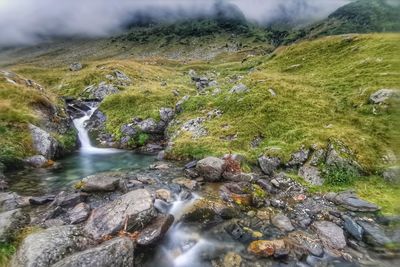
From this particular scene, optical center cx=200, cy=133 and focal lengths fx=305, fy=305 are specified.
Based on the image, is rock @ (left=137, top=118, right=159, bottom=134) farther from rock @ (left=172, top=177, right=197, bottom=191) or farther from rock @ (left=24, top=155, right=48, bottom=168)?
rock @ (left=172, top=177, right=197, bottom=191)

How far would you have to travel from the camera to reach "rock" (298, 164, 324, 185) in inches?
718

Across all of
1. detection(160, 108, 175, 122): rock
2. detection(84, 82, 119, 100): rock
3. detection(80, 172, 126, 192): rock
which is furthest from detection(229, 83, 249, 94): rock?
detection(84, 82, 119, 100): rock

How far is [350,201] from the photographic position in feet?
52.6

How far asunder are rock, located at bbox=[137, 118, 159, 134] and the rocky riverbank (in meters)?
12.2

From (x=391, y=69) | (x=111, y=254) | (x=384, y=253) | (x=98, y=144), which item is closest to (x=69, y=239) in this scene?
(x=111, y=254)

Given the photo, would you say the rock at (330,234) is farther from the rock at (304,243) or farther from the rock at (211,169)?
the rock at (211,169)

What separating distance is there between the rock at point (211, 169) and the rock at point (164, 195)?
2884 millimetres

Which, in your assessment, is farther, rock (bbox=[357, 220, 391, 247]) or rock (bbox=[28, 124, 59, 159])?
rock (bbox=[28, 124, 59, 159])

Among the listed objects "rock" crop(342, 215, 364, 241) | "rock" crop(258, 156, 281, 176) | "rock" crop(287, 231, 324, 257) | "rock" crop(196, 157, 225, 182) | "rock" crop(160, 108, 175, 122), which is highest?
"rock" crop(160, 108, 175, 122)

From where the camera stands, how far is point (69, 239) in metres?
11.4

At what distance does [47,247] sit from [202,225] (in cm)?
680

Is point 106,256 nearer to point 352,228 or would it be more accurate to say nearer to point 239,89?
point 352,228

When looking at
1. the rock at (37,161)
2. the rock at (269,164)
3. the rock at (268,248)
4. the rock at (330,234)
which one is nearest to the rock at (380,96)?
the rock at (269,164)

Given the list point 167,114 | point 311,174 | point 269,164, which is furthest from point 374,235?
point 167,114
